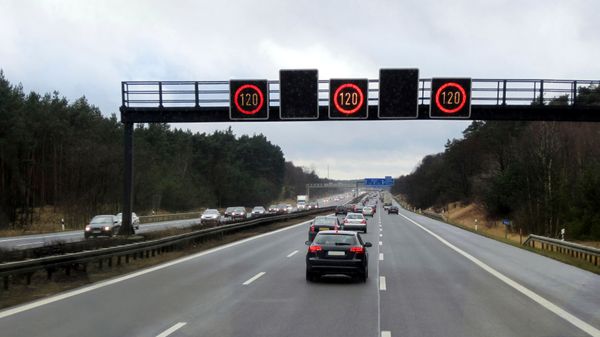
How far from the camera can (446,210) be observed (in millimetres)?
128875

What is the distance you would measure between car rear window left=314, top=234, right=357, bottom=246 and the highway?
1.05m

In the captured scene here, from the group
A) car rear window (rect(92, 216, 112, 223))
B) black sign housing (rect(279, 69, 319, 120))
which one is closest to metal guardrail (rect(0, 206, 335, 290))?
car rear window (rect(92, 216, 112, 223))

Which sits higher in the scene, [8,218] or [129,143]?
[129,143]

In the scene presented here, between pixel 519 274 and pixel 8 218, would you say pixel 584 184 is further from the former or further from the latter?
pixel 8 218

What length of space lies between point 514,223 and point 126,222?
161ft

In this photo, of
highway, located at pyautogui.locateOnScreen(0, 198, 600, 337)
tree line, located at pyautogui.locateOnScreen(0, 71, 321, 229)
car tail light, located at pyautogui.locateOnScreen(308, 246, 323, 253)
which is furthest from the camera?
tree line, located at pyautogui.locateOnScreen(0, 71, 321, 229)

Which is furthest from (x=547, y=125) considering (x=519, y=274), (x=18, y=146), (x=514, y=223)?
(x=18, y=146)

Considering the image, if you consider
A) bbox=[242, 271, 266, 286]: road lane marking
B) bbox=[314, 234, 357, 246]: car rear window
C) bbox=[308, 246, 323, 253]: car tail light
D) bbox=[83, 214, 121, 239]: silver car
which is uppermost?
bbox=[314, 234, 357, 246]: car rear window

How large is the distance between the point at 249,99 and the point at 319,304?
12.9 metres

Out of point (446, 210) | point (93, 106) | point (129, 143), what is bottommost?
point (446, 210)

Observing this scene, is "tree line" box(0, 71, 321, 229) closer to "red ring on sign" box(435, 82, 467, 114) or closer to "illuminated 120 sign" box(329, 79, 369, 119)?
"illuminated 120 sign" box(329, 79, 369, 119)

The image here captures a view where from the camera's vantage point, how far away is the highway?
9875mm

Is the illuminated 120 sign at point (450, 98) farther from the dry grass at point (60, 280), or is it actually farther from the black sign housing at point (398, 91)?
the dry grass at point (60, 280)

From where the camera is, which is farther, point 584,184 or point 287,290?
point 584,184
